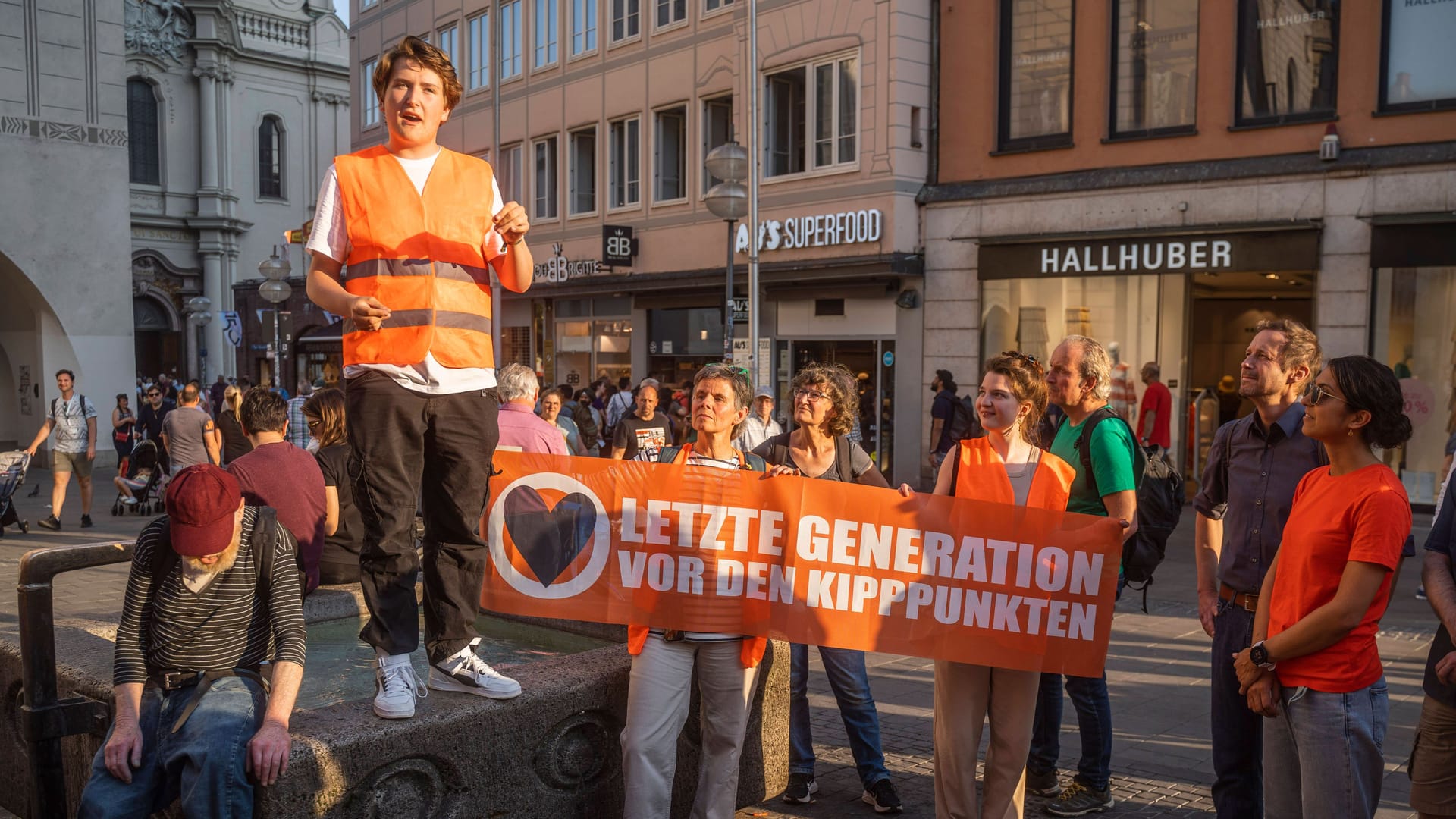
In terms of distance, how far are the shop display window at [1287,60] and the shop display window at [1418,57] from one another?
0.63 m

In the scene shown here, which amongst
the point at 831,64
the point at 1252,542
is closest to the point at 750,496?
the point at 1252,542

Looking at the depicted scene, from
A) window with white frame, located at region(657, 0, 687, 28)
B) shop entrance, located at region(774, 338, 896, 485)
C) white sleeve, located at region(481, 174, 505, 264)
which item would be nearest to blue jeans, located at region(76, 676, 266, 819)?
white sleeve, located at region(481, 174, 505, 264)

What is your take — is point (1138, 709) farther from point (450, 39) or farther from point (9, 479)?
point (450, 39)

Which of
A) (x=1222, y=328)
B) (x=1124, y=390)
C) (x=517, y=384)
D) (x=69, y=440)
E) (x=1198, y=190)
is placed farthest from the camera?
(x=1222, y=328)

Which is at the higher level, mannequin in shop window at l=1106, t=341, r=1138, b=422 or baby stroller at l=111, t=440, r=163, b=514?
mannequin in shop window at l=1106, t=341, r=1138, b=422

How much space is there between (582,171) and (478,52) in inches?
222

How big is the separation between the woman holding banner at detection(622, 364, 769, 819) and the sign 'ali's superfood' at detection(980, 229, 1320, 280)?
42.9 feet

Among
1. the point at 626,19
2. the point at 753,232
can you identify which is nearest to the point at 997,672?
the point at 753,232

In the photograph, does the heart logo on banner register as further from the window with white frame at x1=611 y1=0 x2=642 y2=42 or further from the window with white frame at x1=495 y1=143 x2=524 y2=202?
the window with white frame at x1=495 y1=143 x2=524 y2=202

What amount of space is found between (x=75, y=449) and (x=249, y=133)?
3825cm

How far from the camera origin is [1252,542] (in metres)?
4.29

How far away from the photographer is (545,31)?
93.1 ft

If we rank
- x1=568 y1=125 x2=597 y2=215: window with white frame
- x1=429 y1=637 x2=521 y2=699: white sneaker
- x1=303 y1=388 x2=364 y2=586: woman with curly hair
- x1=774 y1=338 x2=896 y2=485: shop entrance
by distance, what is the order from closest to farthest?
x1=429 y1=637 x2=521 y2=699: white sneaker
x1=303 y1=388 x2=364 y2=586: woman with curly hair
x1=774 y1=338 x2=896 y2=485: shop entrance
x1=568 y1=125 x2=597 y2=215: window with white frame

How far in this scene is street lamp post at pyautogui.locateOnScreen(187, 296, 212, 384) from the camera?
41.1 metres
